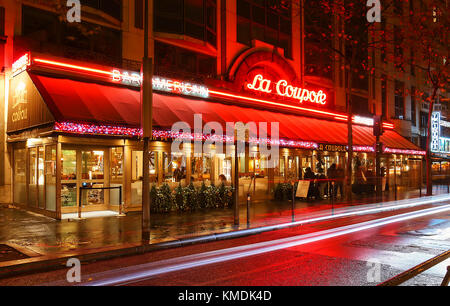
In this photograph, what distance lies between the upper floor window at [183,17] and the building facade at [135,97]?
0.05 m

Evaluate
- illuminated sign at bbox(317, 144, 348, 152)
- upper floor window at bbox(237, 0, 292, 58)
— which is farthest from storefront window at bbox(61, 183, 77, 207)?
upper floor window at bbox(237, 0, 292, 58)

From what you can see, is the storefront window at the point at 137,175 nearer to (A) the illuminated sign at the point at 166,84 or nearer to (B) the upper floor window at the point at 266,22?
(A) the illuminated sign at the point at 166,84

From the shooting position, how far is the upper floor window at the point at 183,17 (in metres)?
18.6

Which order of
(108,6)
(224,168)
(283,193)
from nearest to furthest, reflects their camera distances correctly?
1. (108,6)
2. (224,168)
3. (283,193)

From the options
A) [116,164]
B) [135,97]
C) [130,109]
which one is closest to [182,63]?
[135,97]

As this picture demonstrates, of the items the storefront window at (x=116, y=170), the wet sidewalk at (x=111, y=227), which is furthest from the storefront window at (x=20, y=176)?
the storefront window at (x=116, y=170)

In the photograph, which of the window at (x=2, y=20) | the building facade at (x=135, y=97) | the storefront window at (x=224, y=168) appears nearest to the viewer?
the building facade at (x=135, y=97)

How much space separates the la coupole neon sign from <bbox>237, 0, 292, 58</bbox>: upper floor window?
288 centimetres

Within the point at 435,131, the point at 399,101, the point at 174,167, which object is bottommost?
the point at 174,167

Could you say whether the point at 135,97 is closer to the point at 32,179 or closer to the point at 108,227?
the point at 32,179

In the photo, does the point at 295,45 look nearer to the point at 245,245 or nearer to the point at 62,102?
the point at 62,102

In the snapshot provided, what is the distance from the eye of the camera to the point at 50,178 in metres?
14.2

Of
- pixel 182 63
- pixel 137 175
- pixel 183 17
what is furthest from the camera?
pixel 182 63

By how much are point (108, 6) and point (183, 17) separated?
351 cm
